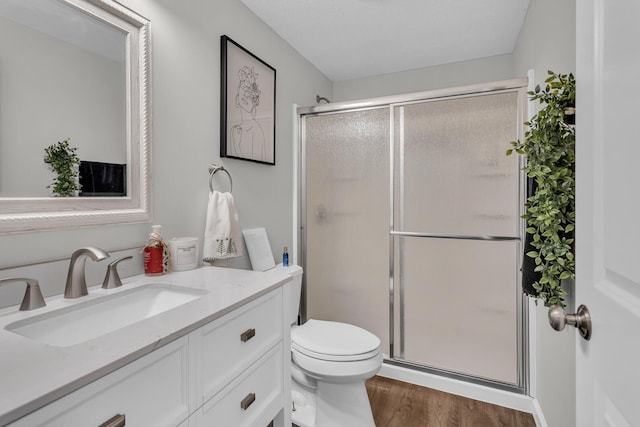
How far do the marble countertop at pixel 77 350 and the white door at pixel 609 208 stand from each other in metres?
0.84

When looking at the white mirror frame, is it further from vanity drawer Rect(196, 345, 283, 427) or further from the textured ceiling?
the textured ceiling

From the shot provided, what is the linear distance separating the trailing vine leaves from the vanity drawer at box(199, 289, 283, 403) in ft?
3.00

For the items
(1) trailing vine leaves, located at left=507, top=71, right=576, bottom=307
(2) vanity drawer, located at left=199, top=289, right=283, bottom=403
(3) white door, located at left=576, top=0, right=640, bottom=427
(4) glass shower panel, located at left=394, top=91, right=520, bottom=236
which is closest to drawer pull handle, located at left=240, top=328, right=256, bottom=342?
(2) vanity drawer, located at left=199, top=289, right=283, bottom=403

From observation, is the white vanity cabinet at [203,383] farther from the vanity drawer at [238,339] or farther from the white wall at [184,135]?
the white wall at [184,135]

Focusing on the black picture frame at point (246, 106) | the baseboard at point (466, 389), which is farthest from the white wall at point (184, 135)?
the baseboard at point (466, 389)

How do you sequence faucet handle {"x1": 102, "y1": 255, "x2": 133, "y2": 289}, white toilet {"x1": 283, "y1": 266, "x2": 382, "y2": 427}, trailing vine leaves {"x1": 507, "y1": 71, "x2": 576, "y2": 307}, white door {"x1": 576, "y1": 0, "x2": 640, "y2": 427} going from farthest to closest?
white toilet {"x1": 283, "y1": 266, "x2": 382, "y2": 427}, faucet handle {"x1": 102, "y1": 255, "x2": 133, "y2": 289}, trailing vine leaves {"x1": 507, "y1": 71, "x2": 576, "y2": 307}, white door {"x1": 576, "y1": 0, "x2": 640, "y2": 427}

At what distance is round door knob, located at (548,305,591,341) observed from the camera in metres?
0.64

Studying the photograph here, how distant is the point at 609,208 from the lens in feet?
Answer: 1.85

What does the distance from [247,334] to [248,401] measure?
21 cm

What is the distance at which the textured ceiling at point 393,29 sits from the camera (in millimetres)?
1939

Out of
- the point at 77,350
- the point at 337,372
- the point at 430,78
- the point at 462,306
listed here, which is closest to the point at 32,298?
the point at 77,350

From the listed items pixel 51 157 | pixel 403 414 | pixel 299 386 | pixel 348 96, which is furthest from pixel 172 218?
pixel 348 96

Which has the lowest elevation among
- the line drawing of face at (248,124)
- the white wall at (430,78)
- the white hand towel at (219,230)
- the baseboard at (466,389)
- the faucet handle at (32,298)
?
the baseboard at (466,389)

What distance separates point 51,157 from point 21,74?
0.25 meters
